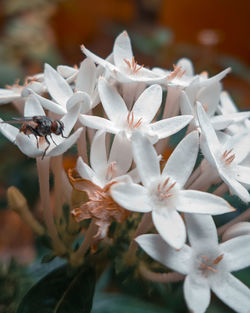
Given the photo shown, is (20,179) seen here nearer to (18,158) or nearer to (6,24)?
(18,158)

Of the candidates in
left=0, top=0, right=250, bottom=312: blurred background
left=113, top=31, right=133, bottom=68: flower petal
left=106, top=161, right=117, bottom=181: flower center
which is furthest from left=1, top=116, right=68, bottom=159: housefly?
left=0, top=0, right=250, bottom=312: blurred background

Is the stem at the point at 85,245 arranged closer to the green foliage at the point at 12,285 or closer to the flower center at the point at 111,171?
the flower center at the point at 111,171

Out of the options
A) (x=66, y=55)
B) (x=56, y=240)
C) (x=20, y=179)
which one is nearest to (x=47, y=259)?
(x=56, y=240)

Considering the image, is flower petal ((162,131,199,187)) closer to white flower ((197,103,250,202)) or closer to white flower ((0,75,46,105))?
white flower ((197,103,250,202))

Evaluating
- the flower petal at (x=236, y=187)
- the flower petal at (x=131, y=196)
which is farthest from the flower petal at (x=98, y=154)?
the flower petal at (x=236, y=187)

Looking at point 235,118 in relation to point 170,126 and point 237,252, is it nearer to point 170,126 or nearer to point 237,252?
point 170,126

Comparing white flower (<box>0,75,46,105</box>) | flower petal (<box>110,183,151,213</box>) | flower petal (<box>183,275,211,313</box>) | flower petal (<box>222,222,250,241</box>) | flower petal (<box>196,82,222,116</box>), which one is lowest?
flower petal (<box>183,275,211,313</box>)
